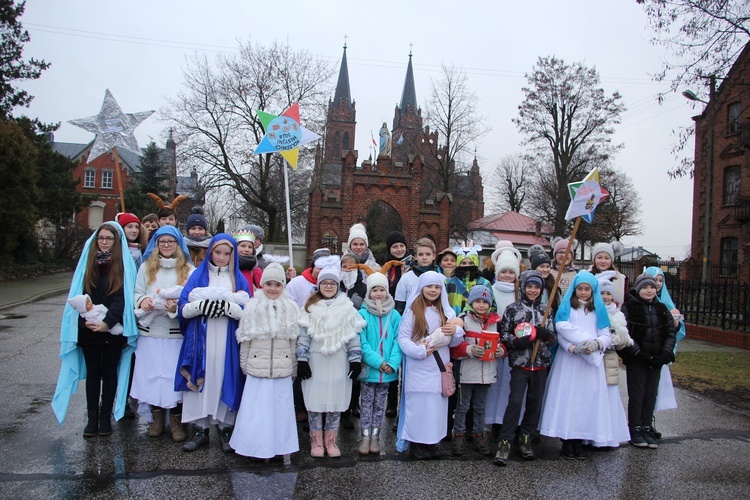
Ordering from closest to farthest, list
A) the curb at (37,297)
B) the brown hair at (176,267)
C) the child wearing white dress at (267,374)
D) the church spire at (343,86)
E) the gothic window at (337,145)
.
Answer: the child wearing white dress at (267,374)
the brown hair at (176,267)
the curb at (37,297)
the church spire at (343,86)
the gothic window at (337,145)

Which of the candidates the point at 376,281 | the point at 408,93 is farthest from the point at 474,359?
the point at 408,93

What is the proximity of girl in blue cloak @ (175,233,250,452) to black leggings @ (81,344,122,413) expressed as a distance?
0.82 m

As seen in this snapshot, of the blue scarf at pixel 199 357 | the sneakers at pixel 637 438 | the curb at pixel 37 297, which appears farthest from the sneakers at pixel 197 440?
the curb at pixel 37 297

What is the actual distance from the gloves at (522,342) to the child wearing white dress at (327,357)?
4.61 feet

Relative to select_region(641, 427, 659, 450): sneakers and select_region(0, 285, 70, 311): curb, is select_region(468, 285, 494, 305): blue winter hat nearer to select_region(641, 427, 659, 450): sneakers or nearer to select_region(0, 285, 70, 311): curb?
select_region(641, 427, 659, 450): sneakers

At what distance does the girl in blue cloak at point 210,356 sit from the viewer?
4805 mm

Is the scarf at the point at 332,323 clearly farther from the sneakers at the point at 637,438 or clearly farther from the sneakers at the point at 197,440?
the sneakers at the point at 637,438

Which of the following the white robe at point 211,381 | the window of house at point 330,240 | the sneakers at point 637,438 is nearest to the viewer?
the white robe at point 211,381

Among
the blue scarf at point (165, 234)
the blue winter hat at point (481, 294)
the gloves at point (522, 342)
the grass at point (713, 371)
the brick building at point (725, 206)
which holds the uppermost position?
the brick building at point (725, 206)

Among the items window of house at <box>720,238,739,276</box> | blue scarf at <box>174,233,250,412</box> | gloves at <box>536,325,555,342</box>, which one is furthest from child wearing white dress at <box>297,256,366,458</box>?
window of house at <box>720,238,739,276</box>

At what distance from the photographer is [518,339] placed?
16.4 ft

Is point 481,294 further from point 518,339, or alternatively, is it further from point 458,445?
point 458,445

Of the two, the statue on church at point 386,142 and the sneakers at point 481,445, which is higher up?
the statue on church at point 386,142

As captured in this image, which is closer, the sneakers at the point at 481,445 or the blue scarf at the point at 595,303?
the sneakers at the point at 481,445
